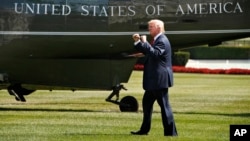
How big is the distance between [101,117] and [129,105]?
2.95 m

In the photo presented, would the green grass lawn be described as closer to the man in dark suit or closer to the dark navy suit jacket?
the man in dark suit

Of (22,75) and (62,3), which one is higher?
(62,3)

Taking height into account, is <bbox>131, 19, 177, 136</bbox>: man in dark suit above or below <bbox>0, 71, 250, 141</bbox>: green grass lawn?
above

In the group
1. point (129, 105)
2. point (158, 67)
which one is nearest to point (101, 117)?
point (129, 105)

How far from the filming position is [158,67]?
1719 cm

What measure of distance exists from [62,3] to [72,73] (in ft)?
6.21

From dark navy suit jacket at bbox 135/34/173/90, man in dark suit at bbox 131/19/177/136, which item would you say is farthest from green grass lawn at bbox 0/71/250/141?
dark navy suit jacket at bbox 135/34/173/90

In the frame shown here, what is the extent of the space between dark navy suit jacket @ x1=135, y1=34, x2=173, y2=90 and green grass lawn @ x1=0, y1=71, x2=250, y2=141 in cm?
92

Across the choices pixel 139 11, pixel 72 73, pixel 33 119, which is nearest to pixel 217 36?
pixel 139 11

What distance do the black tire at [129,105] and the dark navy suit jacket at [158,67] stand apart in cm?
715

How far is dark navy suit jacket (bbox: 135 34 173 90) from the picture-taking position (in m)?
17.1

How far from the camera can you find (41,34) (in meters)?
23.7

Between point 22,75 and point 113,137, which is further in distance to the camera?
point 22,75

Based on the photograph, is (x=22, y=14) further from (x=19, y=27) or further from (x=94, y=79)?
(x=94, y=79)
